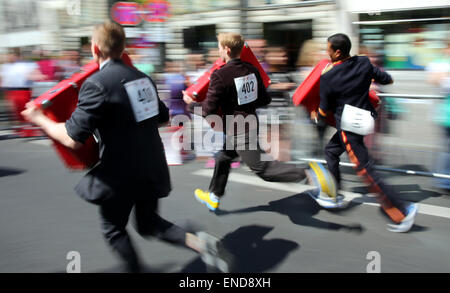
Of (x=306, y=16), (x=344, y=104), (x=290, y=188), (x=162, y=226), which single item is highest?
(x=306, y=16)

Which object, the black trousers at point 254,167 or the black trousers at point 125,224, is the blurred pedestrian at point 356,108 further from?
the black trousers at point 125,224

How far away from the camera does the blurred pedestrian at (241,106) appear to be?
4.07 m

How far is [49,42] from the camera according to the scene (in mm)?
24641

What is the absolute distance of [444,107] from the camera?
491 centimetres

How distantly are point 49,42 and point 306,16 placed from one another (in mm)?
16747

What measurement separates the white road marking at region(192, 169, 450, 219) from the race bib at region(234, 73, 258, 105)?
1157 millimetres

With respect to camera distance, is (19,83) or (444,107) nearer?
(444,107)

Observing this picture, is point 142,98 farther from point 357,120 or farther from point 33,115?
point 357,120

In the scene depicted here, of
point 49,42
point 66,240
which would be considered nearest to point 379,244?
point 66,240

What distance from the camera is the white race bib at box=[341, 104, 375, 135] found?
4.02m

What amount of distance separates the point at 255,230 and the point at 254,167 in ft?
1.90

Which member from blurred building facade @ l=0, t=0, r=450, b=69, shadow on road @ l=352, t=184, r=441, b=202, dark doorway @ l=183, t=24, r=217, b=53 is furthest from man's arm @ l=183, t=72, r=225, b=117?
dark doorway @ l=183, t=24, r=217, b=53

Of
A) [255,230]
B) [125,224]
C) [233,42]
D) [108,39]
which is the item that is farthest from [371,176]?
[108,39]
